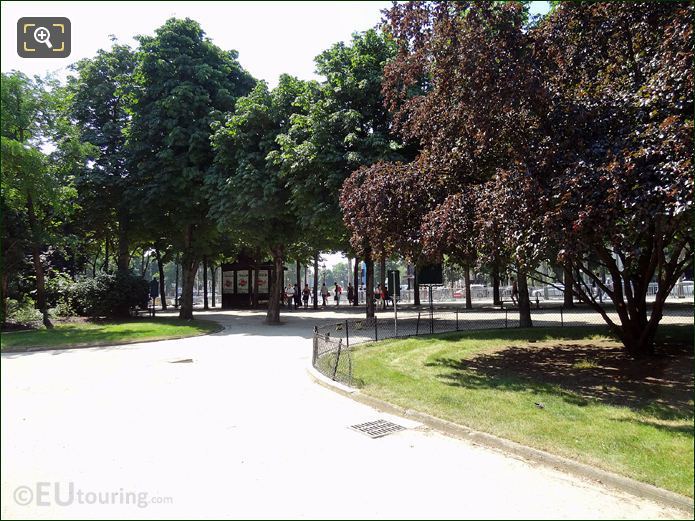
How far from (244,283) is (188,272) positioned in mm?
11795

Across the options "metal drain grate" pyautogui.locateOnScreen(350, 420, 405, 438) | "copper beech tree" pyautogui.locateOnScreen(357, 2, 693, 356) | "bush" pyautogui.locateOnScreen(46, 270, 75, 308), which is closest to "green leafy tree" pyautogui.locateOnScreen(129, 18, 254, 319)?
"bush" pyautogui.locateOnScreen(46, 270, 75, 308)

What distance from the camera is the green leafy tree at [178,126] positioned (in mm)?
22703

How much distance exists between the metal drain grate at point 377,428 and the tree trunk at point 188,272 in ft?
66.5

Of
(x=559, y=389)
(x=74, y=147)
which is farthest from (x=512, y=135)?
(x=74, y=147)

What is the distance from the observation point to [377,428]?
6.38m

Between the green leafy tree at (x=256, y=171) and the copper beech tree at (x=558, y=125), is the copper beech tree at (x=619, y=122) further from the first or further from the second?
the green leafy tree at (x=256, y=171)

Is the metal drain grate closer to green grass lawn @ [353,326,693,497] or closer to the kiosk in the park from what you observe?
green grass lawn @ [353,326,693,497]

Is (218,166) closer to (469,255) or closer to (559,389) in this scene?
(469,255)

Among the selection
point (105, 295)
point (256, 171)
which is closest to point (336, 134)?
point (256, 171)

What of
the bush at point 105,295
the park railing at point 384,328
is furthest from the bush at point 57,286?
the park railing at point 384,328

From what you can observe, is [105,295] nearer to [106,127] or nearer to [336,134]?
[106,127]

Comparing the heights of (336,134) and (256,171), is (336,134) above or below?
above

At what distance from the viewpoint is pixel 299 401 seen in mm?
7797

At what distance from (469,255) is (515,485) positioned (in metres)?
6.32
